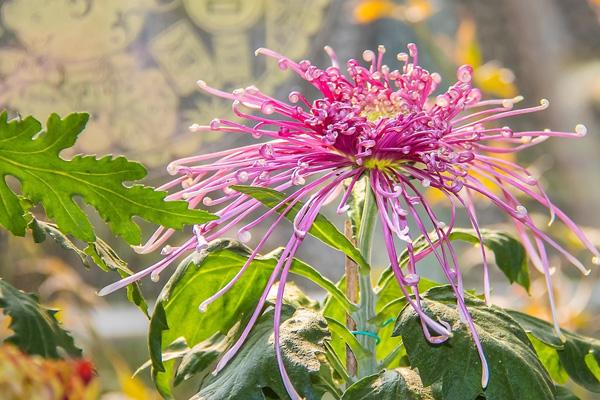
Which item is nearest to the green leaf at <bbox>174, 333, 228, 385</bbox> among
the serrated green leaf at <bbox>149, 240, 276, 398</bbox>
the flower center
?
the serrated green leaf at <bbox>149, 240, 276, 398</bbox>

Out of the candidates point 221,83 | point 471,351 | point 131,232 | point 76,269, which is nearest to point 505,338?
point 471,351

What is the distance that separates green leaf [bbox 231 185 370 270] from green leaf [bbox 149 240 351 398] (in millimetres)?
23

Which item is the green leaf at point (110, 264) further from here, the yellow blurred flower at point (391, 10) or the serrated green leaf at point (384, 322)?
the yellow blurred flower at point (391, 10)

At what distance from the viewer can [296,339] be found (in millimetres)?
398

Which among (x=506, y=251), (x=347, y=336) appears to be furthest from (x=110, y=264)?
(x=506, y=251)

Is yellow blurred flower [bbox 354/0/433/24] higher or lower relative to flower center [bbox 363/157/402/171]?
higher

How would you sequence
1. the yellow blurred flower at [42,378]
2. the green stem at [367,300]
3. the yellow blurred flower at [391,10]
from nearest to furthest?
the yellow blurred flower at [42,378] → the green stem at [367,300] → the yellow blurred flower at [391,10]

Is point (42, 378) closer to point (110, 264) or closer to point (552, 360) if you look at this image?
point (110, 264)

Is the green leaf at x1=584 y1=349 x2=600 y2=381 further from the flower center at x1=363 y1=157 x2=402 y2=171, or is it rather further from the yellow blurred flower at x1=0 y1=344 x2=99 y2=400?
the yellow blurred flower at x1=0 y1=344 x2=99 y2=400

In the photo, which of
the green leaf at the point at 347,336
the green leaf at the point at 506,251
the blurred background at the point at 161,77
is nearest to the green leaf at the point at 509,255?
the green leaf at the point at 506,251

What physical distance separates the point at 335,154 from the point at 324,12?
100 centimetres

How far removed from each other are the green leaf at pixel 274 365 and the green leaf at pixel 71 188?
66 millimetres

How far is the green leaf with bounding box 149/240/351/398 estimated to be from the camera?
1.53ft

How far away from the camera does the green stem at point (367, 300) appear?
46 centimetres
